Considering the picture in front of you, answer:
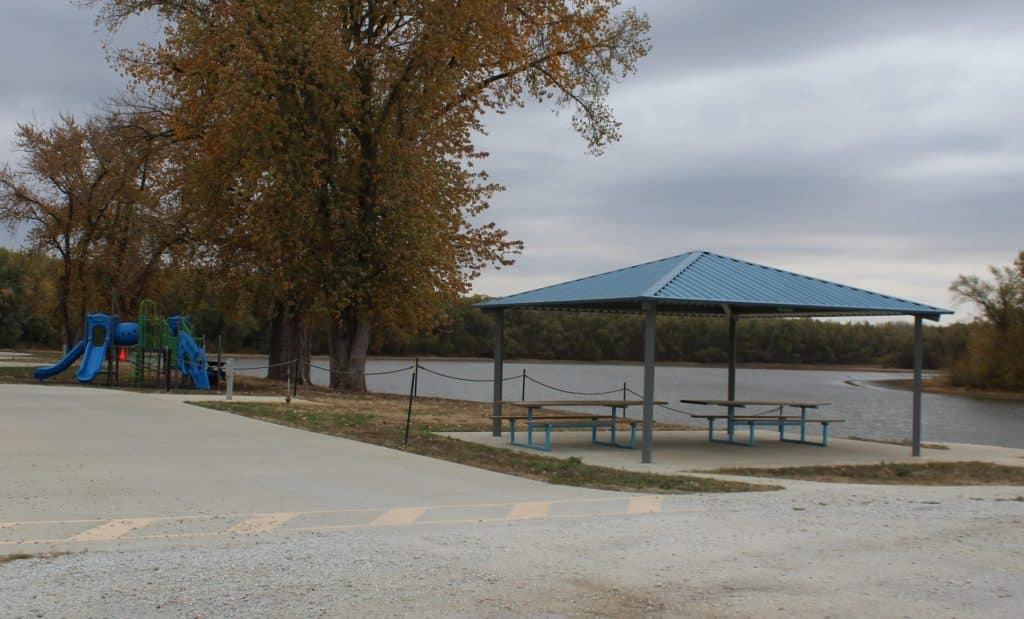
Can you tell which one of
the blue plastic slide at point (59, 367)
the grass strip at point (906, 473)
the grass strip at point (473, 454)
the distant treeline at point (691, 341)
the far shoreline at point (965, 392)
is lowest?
the far shoreline at point (965, 392)

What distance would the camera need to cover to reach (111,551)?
6.30m

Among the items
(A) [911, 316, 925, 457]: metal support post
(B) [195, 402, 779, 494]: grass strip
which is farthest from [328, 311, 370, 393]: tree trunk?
(A) [911, 316, 925, 457]: metal support post

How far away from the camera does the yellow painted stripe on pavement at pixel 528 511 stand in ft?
27.1

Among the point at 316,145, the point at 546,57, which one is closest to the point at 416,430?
the point at 316,145

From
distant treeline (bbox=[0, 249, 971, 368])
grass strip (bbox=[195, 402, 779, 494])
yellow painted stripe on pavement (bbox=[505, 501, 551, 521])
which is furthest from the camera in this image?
distant treeline (bbox=[0, 249, 971, 368])

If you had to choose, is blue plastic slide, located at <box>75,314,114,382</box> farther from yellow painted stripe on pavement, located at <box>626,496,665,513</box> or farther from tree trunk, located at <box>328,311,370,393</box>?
yellow painted stripe on pavement, located at <box>626,496,665,513</box>

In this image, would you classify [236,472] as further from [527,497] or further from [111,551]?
[111,551]

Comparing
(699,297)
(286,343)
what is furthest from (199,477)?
(286,343)

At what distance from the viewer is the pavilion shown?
42.0ft

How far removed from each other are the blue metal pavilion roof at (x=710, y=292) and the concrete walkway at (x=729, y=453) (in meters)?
2.15

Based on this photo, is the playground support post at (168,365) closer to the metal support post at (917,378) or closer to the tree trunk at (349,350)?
the tree trunk at (349,350)

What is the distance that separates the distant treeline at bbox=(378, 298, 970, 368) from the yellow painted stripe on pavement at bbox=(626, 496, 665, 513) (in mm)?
54366

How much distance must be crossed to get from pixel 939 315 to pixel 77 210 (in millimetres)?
31129

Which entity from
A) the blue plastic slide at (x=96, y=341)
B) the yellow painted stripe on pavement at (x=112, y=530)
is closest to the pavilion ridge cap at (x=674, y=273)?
the yellow painted stripe on pavement at (x=112, y=530)
